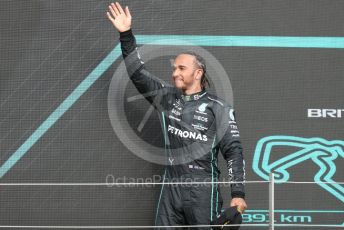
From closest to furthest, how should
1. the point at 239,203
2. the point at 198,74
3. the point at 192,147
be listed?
1. the point at 239,203
2. the point at 192,147
3. the point at 198,74

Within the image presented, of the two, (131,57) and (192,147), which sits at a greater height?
(131,57)

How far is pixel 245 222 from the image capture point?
2955 mm

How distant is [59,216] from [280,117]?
4.14 feet

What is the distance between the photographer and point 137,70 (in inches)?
102

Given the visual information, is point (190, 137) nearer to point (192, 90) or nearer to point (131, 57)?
point (192, 90)

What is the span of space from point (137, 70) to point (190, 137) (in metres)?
0.39

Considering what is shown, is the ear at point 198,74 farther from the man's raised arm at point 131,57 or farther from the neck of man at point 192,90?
the man's raised arm at point 131,57

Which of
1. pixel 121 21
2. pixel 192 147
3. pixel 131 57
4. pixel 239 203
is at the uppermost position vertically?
pixel 121 21

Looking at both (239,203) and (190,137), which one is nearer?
(239,203)

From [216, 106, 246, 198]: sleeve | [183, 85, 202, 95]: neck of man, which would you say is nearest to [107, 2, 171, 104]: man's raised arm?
[183, 85, 202, 95]: neck of man

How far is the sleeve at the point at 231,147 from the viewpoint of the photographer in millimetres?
2383

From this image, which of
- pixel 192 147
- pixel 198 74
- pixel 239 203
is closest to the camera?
pixel 239 203

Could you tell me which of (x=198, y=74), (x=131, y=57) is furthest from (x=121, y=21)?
(x=198, y=74)

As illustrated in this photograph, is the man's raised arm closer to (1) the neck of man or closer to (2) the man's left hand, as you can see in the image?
(1) the neck of man
